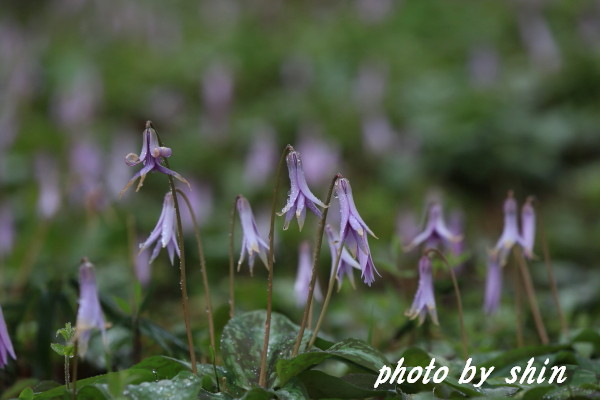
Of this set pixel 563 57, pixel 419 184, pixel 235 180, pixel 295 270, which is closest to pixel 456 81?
pixel 563 57

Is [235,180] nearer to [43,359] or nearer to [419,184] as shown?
[419,184]

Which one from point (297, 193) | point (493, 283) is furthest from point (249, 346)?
point (493, 283)

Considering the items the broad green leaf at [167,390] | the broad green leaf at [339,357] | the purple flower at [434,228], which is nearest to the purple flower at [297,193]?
the broad green leaf at [339,357]

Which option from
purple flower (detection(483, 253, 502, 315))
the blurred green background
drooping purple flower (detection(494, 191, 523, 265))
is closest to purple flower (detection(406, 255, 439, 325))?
the blurred green background

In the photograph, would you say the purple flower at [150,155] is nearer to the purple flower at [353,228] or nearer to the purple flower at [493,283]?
the purple flower at [353,228]

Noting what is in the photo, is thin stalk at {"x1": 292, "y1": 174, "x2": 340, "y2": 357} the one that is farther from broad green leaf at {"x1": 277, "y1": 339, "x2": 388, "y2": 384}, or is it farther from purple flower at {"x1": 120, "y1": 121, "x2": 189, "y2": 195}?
purple flower at {"x1": 120, "y1": 121, "x2": 189, "y2": 195}

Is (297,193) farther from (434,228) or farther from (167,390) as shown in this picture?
(434,228)
